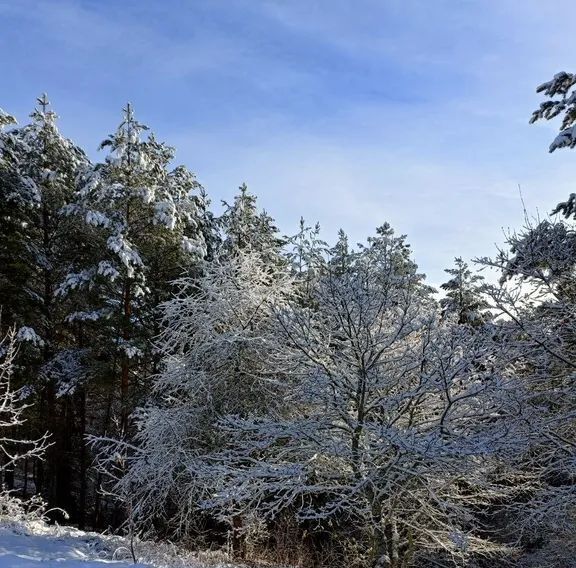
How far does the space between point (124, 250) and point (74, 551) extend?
314 inches

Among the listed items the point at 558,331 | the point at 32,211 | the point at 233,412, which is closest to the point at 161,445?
the point at 233,412

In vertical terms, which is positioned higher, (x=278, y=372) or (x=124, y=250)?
(x=124, y=250)

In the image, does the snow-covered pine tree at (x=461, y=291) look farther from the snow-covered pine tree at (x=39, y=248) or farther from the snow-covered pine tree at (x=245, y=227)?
the snow-covered pine tree at (x=39, y=248)

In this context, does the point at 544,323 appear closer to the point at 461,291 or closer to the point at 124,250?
the point at 124,250

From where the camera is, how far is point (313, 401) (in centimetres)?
1019

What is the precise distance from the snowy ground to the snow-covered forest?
34.3 inches

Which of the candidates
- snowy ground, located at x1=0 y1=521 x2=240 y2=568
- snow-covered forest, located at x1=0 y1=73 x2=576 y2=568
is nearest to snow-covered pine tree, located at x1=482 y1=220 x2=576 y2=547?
snow-covered forest, located at x1=0 y1=73 x2=576 y2=568

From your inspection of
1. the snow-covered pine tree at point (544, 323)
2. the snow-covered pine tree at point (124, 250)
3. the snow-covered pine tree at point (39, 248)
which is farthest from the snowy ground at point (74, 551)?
the snow-covered pine tree at point (544, 323)

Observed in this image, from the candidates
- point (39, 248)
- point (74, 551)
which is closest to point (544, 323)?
point (74, 551)

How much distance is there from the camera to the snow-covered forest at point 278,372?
923cm

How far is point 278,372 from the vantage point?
11.9m

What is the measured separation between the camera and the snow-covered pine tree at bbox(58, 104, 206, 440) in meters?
15.4

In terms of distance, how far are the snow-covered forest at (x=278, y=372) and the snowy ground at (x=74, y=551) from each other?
0.87m

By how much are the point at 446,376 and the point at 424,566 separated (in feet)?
24.7
